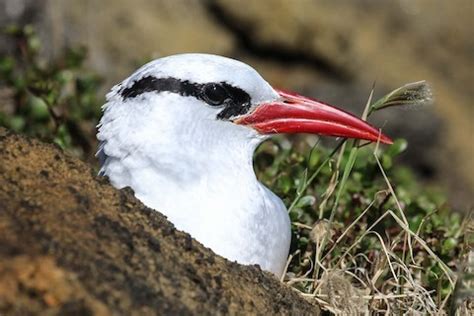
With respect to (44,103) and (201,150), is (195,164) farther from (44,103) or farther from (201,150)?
(44,103)

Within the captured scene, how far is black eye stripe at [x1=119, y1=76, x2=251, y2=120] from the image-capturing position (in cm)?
457

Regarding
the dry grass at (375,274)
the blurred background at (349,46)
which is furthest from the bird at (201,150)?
the blurred background at (349,46)

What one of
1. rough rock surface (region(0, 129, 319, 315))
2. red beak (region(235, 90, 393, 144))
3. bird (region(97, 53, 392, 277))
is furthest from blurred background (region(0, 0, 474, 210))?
rough rock surface (region(0, 129, 319, 315))

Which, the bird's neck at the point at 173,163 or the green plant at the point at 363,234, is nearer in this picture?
the bird's neck at the point at 173,163

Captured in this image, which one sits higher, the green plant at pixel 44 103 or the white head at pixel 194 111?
the green plant at pixel 44 103

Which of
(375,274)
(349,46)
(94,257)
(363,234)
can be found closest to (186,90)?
(363,234)

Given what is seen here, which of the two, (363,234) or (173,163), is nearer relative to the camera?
(173,163)

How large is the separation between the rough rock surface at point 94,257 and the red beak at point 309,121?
859 millimetres

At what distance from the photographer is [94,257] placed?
3.41 metres

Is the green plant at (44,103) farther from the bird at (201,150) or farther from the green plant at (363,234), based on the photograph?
the bird at (201,150)

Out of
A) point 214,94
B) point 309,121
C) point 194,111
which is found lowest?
point 194,111

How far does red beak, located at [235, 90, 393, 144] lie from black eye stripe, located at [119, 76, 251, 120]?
0.45 feet

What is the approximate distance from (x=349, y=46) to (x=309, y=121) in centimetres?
867

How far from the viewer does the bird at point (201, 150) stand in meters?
4.41
